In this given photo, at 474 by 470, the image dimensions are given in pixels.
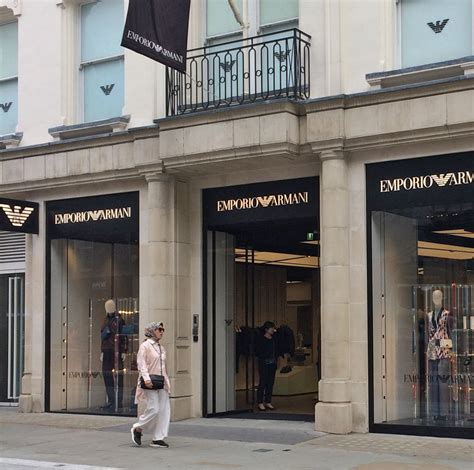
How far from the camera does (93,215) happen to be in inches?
656

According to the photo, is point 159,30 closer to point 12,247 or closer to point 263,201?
point 263,201

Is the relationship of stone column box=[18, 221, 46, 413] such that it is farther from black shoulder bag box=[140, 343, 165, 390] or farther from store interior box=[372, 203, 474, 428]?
store interior box=[372, 203, 474, 428]

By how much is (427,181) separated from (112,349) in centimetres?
686

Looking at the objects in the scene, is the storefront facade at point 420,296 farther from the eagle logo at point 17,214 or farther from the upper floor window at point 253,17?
the eagle logo at point 17,214

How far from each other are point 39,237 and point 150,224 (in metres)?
3.01

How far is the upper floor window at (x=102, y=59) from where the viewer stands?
1672 centimetres

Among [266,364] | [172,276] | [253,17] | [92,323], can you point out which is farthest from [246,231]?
[253,17]

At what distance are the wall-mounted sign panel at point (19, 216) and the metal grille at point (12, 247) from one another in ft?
2.80

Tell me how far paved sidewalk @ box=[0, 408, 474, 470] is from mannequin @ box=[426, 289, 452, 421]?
0.64 metres

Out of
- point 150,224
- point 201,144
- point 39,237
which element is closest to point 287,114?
point 201,144

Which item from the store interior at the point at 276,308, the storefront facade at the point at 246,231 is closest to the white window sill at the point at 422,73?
the storefront facade at the point at 246,231


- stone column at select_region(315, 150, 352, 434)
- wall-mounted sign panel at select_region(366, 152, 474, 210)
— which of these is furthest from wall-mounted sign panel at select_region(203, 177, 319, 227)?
wall-mounted sign panel at select_region(366, 152, 474, 210)

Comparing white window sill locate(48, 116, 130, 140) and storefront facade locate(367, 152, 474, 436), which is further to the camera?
white window sill locate(48, 116, 130, 140)

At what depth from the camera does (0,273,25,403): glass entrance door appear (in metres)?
18.0
